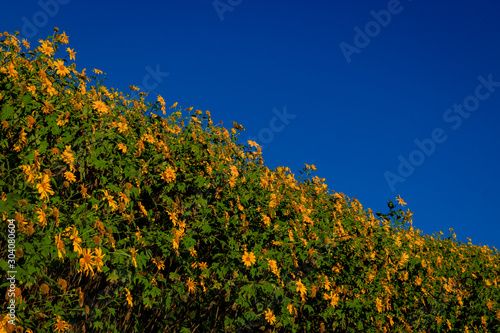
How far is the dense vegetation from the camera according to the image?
3.04 m

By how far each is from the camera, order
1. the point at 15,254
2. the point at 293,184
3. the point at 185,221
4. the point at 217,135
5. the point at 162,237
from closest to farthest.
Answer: the point at 15,254
the point at 162,237
the point at 185,221
the point at 217,135
the point at 293,184

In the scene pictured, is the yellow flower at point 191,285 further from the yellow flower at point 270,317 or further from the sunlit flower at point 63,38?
the sunlit flower at point 63,38

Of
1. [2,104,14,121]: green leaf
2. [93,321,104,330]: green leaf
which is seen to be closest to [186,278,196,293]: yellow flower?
[93,321,104,330]: green leaf

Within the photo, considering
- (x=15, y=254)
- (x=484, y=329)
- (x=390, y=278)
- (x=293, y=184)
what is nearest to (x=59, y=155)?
(x=15, y=254)

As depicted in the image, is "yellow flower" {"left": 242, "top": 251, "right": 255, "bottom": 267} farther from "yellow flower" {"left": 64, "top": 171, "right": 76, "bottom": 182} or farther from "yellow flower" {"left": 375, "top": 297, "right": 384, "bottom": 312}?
"yellow flower" {"left": 375, "top": 297, "right": 384, "bottom": 312}

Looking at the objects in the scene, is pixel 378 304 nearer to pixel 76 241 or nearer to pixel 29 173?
pixel 76 241

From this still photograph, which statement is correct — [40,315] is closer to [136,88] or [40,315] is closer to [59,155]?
[59,155]

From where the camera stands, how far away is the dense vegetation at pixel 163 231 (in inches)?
119

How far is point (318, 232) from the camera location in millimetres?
5391

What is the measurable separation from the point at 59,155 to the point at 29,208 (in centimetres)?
71

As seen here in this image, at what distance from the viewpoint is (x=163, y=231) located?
428cm

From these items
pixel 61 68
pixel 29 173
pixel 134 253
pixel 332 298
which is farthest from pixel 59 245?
pixel 332 298

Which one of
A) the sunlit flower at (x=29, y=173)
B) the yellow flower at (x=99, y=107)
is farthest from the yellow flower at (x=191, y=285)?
the sunlit flower at (x=29, y=173)

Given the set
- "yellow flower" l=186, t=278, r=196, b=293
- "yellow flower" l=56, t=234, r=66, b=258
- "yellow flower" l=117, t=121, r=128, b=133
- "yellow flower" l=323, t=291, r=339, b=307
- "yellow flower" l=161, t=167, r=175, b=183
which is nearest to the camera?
"yellow flower" l=56, t=234, r=66, b=258
